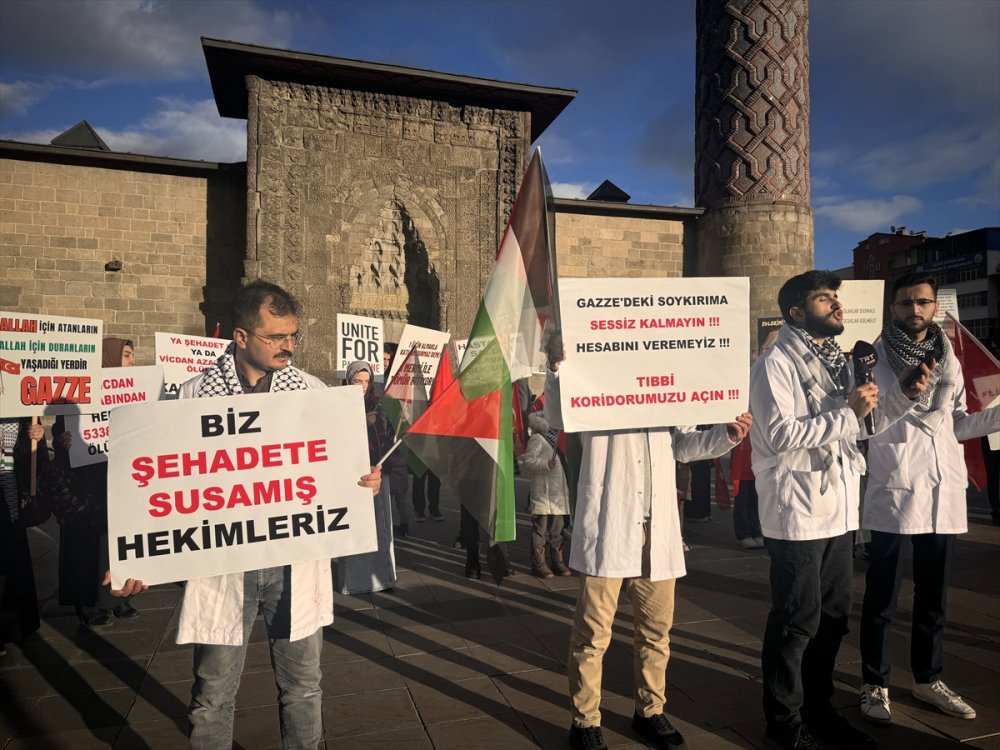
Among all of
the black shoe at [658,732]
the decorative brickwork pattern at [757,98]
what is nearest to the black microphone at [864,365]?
the black shoe at [658,732]

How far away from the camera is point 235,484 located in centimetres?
251

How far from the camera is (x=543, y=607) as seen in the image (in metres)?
5.37

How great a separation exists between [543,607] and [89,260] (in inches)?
553

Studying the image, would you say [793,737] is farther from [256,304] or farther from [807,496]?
[256,304]

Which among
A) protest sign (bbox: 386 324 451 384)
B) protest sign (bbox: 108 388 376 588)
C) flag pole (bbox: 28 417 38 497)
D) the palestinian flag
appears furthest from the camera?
protest sign (bbox: 386 324 451 384)

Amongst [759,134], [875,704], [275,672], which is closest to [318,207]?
[759,134]

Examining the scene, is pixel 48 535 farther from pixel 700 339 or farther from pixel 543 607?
pixel 700 339

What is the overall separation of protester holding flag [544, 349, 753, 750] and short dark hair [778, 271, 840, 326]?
0.64 meters

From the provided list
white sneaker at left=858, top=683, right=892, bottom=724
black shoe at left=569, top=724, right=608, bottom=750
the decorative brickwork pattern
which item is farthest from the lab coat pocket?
the decorative brickwork pattern

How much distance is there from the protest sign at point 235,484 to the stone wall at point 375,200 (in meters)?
13.1

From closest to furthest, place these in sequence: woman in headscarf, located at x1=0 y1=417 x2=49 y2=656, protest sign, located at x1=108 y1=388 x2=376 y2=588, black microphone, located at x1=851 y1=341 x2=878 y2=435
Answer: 1. protest sign, located at x1=108 y1=388 x2=376 y2=588
2. black microphone, located at x1=851 y1=341 x2=878 y2=435
3. woman in headscarf, located at x1=0 y1=417 x2=49 y2=656

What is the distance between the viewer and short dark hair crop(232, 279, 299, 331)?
261 cm

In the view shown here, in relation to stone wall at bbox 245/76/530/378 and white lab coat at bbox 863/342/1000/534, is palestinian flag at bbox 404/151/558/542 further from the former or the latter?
stone wall at bbox 245/76/530/378

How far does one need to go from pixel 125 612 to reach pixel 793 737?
4765 millimetres
